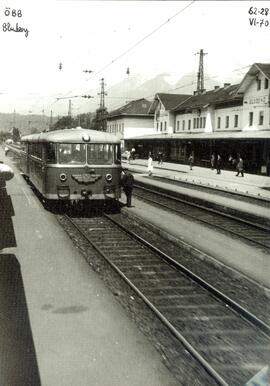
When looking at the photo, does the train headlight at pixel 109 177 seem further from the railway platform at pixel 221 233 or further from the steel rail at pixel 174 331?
the steel rail at pixel 174 331

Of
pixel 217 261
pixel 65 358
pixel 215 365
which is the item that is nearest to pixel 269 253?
pixel 217 261

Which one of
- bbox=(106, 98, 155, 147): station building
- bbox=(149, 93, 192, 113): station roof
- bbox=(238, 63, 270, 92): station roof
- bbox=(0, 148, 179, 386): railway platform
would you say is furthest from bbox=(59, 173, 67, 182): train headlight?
bbox=(106, 98, 155, 147): station building

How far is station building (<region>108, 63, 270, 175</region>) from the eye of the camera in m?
32.8

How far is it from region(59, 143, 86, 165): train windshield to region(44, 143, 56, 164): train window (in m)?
0.18

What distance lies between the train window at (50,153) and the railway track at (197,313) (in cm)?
424

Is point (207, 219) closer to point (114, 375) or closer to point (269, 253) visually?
point (269, 253)

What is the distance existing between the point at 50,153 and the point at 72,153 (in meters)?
0.71

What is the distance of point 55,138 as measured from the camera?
14.4 m

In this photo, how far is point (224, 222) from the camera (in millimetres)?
14570

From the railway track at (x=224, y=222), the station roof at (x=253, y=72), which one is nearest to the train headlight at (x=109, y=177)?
the railway track at (x=224, y=222)

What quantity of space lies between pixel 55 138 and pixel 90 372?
412 inches

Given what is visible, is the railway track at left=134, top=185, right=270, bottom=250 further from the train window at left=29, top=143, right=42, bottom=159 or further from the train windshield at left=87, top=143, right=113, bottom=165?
the train window at left=29, top=143, right=42, bottom=159

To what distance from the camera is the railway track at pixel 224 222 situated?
40.2ft

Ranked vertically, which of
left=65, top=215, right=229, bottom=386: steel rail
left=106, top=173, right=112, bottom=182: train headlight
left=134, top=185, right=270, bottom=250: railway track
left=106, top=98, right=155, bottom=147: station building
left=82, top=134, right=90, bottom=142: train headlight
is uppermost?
left=106, top=98, right=155, bottom=147: station building
